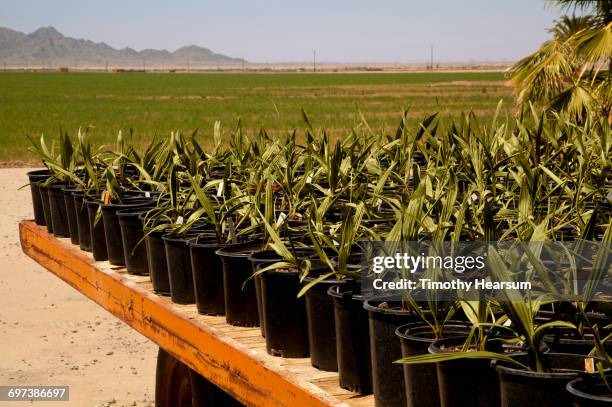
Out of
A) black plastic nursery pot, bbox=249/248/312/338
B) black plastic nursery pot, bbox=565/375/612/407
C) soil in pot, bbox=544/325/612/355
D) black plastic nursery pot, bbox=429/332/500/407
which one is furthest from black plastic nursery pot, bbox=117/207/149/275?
black plastic nursery pot, bbox=565/375/612/407

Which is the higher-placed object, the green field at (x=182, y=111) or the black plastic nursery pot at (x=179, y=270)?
the black plastic nursery pot at (x=179, y=270)

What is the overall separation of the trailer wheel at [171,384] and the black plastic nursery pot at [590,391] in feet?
10.4

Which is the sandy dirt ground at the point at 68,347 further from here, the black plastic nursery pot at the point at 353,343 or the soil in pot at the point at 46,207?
the black plastic nursery pot at the point at 353,343

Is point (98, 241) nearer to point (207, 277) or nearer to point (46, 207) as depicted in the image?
point (46, 207)

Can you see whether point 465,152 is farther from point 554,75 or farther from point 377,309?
point 554,75

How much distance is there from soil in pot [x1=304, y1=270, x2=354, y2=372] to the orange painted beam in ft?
0.46

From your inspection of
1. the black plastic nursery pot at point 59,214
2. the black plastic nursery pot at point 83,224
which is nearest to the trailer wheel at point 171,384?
the black plastic nursery pot at point 83,224

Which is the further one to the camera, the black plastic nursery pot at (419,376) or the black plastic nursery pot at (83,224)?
the black plastic nursery pot at (83,224)

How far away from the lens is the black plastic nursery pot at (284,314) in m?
3.12

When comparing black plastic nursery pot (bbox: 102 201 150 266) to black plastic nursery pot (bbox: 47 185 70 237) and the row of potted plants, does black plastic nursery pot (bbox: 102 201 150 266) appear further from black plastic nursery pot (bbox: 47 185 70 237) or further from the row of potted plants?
black plastic nursery pot (bbox: 47 185 70 237)

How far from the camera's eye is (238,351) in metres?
3.09

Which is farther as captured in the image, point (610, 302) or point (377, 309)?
point (377, 309)

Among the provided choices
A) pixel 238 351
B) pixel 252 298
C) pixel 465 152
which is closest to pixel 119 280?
pixel 252 298

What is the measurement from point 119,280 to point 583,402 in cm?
281
